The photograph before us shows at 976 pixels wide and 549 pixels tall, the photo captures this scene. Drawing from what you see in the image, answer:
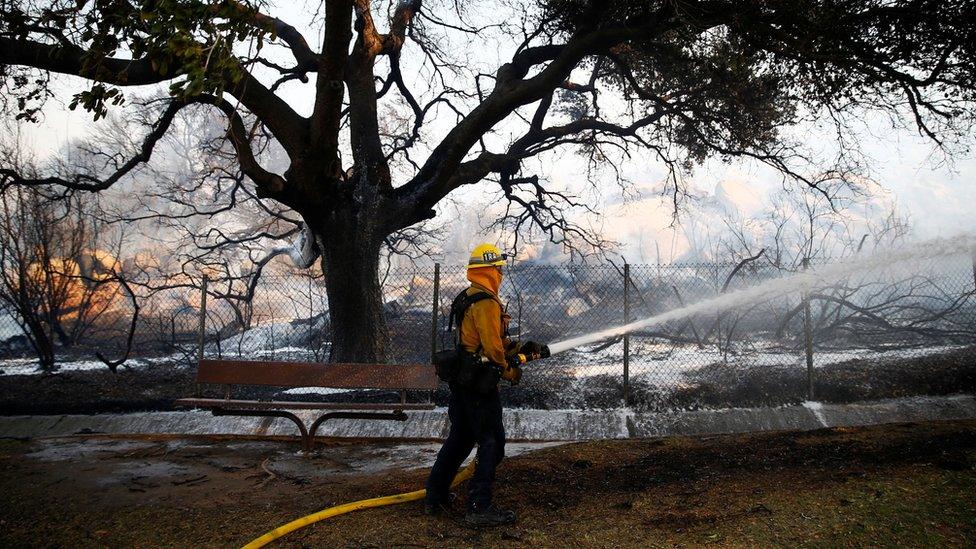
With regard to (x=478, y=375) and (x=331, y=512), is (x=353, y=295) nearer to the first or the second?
(x=331, y=512)

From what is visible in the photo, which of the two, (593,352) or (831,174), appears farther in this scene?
(593,352)

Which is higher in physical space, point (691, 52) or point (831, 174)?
point (691, 52)

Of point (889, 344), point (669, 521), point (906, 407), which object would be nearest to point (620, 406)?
point (906, 407)

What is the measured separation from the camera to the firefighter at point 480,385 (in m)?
4.44

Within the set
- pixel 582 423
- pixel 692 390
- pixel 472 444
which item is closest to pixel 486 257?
pixel 472 444

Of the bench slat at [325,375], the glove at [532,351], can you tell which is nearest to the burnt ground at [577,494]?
the bench slat at [325,375]

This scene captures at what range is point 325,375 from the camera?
6.68 metres

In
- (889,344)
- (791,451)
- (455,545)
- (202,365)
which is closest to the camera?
(455,545)

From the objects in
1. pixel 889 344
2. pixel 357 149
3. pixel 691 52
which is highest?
pixel 691 52

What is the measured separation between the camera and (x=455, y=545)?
4.09m

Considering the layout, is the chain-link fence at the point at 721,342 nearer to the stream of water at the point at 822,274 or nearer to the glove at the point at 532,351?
the stream of water at the point at 822,274

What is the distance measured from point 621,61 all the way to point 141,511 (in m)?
8.68

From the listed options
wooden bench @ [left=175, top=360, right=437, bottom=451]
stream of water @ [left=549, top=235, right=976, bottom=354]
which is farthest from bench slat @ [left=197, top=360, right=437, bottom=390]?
stream of water @ [left=549, top=235, right=976, bottom=354]

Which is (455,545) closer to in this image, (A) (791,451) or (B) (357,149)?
(A) (791,451)
